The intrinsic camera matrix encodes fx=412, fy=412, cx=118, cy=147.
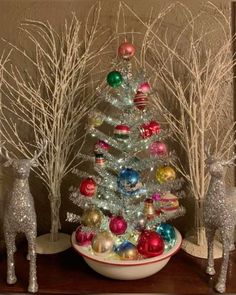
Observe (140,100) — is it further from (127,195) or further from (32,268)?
(32,268)

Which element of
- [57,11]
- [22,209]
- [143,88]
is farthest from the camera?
[57,11]

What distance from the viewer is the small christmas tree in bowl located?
1.19 meters

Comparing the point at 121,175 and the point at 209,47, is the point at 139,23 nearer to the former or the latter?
the point at 209,47

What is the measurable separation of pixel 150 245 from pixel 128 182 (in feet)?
0.63

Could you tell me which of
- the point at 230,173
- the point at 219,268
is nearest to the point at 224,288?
the point at 219,268

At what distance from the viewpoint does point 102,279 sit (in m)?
1.22

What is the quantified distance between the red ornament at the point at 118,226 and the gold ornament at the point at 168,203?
154 mm

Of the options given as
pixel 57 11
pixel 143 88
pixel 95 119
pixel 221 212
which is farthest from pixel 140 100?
pixel 57 11

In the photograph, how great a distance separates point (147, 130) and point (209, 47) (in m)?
0.42

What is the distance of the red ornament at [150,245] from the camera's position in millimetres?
1170

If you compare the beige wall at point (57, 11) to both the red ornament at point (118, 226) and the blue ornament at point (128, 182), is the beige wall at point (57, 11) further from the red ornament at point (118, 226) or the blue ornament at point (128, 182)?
the red ornament at point (118, 226)

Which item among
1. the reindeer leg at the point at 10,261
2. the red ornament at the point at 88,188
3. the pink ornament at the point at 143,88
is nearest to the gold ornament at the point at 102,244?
the red ornament at the point at 88,188

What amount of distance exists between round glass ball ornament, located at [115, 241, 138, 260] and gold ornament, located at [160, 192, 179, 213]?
0.58 ft

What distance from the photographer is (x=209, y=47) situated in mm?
1426
